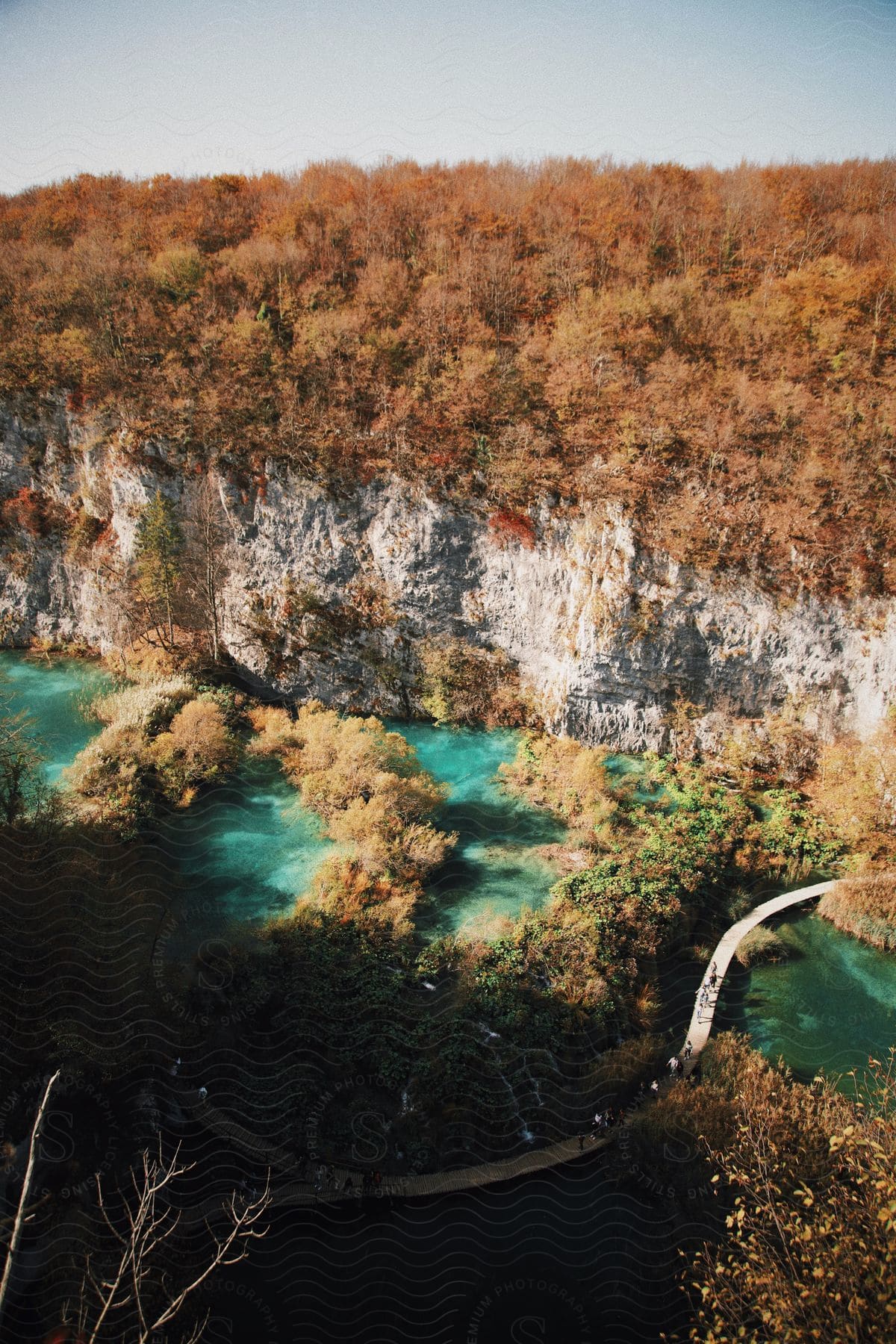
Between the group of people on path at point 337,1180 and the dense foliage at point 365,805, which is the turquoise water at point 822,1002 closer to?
the dense foliage at point 365,805

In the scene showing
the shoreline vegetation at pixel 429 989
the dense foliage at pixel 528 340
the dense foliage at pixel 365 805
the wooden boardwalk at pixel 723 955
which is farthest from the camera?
the dense foliage at pixel 528 340

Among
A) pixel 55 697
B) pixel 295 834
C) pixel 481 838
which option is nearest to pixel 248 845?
pixel 295 834

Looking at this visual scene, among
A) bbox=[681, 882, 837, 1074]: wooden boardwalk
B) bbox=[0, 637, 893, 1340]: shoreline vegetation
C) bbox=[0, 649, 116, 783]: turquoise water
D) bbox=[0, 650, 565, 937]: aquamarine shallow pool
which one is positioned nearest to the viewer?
bbox=[0, 637, 893, 1340]: shoreline vegetation

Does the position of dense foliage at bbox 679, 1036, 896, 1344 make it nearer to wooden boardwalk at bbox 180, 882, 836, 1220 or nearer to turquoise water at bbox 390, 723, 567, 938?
→ wooden boardwalk at bbox 180, 882, 836, 1220

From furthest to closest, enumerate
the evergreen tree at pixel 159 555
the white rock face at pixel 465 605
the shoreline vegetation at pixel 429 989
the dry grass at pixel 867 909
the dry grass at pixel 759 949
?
the evergreen tree at pixel 159 555 < the white rock face at pixel 465 605 < the dry grass at pixel 867 909 < the dry grass at pixel 759 949 < the shoreline vegetation at pixel 429 989

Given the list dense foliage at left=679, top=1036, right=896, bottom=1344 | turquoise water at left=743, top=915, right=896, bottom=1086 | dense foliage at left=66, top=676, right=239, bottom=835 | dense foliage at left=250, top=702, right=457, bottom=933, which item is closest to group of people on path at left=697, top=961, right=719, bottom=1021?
turquoise water at left=743, top=915, right=896, bottom=1086

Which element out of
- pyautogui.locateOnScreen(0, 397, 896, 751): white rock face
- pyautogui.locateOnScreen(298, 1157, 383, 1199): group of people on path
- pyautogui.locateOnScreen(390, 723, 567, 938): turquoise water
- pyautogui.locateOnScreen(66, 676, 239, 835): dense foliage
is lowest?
pyautogui.locateOnScreen(298, 1157, 383, 1199): group of people on path

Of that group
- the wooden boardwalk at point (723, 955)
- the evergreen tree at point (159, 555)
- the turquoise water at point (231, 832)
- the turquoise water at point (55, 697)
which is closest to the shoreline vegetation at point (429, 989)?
the wooden boardwalk at point (723, 955)
